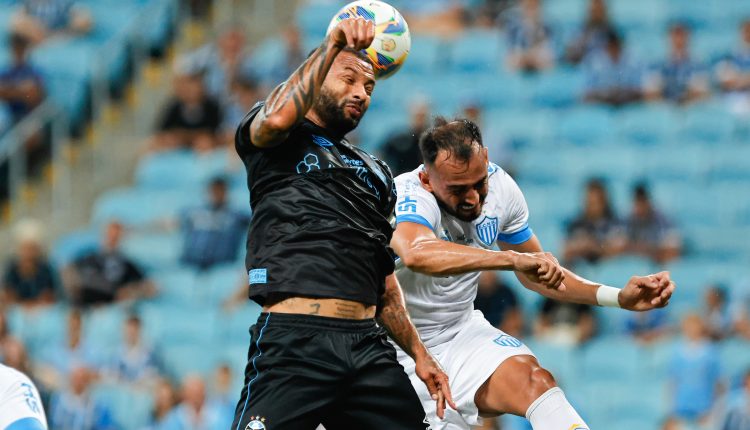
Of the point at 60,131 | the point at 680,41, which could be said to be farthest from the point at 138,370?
the point at 680,41

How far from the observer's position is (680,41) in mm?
13562

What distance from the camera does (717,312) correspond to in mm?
11258

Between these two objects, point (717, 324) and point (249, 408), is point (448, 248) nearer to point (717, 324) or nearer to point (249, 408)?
point (249, 408)

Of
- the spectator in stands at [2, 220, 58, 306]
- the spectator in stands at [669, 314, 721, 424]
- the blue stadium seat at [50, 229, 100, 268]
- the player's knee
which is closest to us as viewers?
the player's knee

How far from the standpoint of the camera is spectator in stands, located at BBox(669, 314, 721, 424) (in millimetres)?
10820

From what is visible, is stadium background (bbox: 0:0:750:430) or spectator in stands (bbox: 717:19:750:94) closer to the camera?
stadium background (bbox: 0:0:750:430)

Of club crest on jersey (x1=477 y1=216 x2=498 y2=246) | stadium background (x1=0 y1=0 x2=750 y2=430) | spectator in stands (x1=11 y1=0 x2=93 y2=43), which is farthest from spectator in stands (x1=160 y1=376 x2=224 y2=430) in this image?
spectator in stands (x1=11 y1=0 x2=93 y2=43)

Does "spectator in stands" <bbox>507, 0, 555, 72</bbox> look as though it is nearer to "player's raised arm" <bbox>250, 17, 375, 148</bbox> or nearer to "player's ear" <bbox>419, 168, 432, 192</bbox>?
"player's ear" <bbox>419, 168, 432, 192</bbox>

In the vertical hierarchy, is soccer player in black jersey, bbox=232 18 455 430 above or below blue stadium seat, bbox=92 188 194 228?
above

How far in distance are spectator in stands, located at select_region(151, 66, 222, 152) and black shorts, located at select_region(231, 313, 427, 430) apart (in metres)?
9.55

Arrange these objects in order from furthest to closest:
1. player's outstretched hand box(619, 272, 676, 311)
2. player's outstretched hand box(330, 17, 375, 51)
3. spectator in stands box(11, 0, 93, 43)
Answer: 1. spectator in stands box(11, 0, 93, 43)
2. player's outstretched hand box(619, 272, 676, 311)
3. player's outstretched hand box(330, 17, 375, 51)

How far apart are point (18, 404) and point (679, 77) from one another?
9.09 meters

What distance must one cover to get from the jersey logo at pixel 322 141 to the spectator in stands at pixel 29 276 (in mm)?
8518

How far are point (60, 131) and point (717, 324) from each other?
8.06 meters
